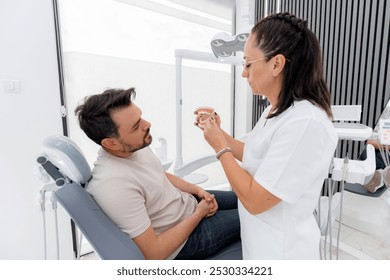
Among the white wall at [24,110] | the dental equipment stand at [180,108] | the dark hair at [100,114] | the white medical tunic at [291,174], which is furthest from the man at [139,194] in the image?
the white wall at [24,110]

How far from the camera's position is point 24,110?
1561 mm

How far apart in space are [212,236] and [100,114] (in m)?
0.68

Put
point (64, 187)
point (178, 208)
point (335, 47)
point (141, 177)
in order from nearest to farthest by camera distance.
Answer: point (64, 187), point (141, 177), point (178, 208), point (335, 47)

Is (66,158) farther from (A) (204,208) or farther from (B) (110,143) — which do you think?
(A) (204,208)

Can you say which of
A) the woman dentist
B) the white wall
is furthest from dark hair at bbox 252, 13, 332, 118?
the white wall

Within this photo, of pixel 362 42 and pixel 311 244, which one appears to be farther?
pixel 362 42

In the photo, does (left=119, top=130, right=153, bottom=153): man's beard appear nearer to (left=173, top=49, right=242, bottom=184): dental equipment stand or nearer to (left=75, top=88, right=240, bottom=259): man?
(left=75, top=88, right=240, bottom=259): man

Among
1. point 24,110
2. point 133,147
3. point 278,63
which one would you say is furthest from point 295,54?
point 24,110

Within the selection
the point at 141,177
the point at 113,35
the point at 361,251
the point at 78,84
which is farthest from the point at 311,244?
the point at 113,35

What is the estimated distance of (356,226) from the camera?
5.90ft

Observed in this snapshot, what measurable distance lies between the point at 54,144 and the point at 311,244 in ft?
3.11

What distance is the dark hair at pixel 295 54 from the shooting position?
744 millimetres
